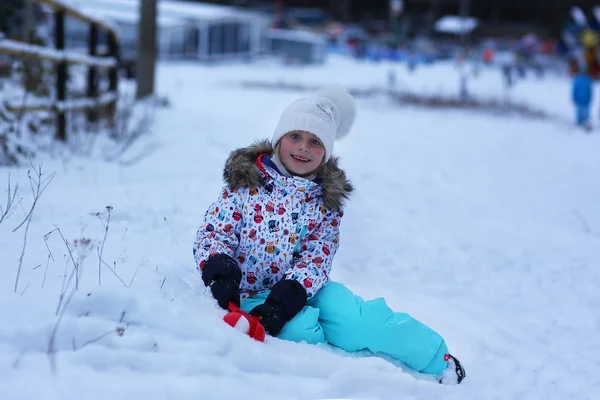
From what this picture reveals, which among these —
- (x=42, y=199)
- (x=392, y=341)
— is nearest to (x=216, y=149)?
(x=42, y=199)

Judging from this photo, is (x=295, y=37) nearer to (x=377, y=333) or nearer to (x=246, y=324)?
(x=377, y=333)

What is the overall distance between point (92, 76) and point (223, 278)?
569 centimetres

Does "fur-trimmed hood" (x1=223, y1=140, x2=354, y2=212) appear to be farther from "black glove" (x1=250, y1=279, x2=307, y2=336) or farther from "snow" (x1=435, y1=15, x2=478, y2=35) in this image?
"snow" (x1=435, y1=15, x2=478, y2=35)

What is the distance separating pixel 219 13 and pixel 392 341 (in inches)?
1187

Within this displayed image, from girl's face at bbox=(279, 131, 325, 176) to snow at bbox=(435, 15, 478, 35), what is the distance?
38677 millimetres

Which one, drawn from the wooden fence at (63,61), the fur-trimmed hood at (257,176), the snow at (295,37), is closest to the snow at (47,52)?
the wooden fence at (63,61)

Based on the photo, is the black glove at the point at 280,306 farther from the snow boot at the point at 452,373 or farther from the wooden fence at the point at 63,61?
the wooden fence at the point at 63,61

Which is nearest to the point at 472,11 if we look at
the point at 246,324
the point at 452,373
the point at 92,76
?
the point at 92,76

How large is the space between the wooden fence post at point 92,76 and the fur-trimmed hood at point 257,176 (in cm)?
476

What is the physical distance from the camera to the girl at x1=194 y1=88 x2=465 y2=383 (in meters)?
2.53

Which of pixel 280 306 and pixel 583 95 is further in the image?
pixel 583 95

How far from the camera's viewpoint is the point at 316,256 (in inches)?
107

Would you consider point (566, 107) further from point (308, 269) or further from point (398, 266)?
point (308, 269)

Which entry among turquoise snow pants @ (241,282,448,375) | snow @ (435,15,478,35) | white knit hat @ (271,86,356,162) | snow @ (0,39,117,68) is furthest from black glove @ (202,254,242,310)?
snow @ (435,15,478,35)
